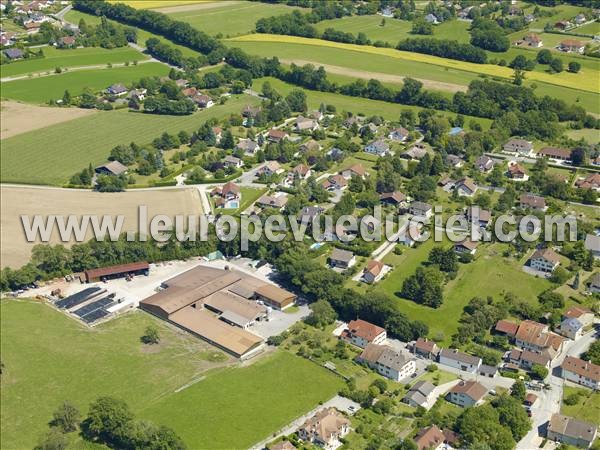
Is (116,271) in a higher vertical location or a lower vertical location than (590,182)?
lower

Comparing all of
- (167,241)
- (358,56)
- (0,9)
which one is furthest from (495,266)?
(0,9)

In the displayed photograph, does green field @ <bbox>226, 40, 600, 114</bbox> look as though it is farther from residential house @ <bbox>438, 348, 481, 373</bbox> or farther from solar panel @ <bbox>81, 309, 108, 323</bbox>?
solar panel @ <bbox>81, 309, 108, 323</bbox>

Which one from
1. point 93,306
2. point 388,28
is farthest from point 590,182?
point 388,28

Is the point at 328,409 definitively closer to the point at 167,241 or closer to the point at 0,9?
the point at 167,241

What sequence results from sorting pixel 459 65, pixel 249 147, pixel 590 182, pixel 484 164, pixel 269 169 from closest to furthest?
pixel 590 182 < pixel 484 164 < pixel 269 169 < pixel 249 147 < pixel 459 65

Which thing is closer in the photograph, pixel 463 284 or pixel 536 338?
pixel 536 338

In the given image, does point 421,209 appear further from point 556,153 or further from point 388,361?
point 388,361

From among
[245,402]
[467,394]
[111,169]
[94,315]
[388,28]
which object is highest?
[388,28]

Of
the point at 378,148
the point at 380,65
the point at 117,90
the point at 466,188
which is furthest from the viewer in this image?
the point at 380,65
